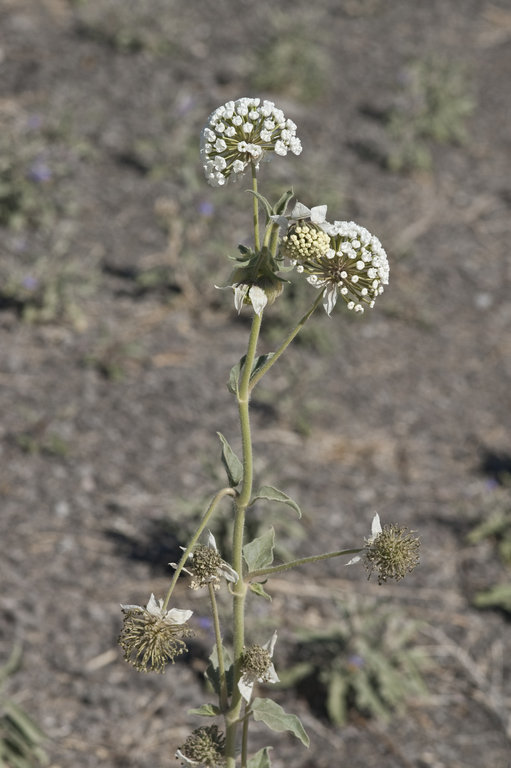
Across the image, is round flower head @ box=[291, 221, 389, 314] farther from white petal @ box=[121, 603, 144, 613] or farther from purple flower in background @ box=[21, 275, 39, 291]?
purple flower in background @ box=[21, 275, 39, 291]

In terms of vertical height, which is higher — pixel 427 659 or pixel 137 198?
pixel 137 198

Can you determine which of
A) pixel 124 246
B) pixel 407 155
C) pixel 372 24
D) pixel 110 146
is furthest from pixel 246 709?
pixel 372 24

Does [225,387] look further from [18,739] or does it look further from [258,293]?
[258,293]

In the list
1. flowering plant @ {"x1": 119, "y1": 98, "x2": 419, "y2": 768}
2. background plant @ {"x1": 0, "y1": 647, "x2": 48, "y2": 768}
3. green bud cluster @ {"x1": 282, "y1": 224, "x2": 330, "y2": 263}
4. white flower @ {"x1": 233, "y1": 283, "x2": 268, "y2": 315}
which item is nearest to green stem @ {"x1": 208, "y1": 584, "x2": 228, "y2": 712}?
flowering plant @ {"x1": 119, "y1": 98, "x2": 419, "y2": 768}

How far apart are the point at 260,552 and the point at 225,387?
275cm

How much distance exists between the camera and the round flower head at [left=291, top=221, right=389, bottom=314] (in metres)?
1.62

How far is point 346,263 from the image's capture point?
5.48ft

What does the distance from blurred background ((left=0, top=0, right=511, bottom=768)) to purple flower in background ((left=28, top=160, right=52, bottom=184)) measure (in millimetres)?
26

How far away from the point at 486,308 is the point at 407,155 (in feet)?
4.98

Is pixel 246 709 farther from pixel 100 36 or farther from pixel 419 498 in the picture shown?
pixel 100 36

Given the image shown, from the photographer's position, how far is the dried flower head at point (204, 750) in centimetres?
188

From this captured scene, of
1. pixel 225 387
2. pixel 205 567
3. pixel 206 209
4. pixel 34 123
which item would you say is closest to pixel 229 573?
pixel 205 567

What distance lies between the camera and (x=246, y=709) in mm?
1929

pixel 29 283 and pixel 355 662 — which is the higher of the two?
pixel 29 283
